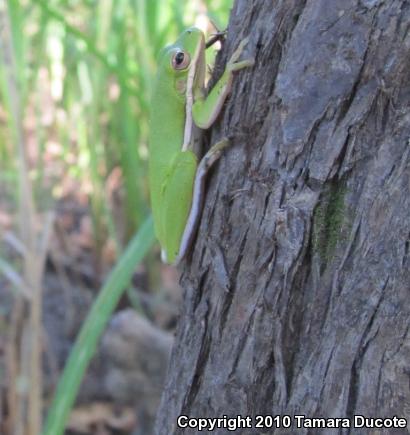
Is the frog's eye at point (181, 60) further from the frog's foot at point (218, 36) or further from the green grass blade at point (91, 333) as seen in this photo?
the green grass blade at point (91, 333)

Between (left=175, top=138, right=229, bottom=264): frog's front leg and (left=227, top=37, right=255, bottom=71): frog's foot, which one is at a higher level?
(left=227, top=37, right=255, bottom=71): frog's foot

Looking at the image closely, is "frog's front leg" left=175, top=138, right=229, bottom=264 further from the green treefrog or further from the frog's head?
the frog's head

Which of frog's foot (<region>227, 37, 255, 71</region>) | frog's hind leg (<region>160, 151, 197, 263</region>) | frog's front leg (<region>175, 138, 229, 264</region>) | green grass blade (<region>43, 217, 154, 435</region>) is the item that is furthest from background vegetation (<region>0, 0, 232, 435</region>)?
frog's foot (<region>227, 37, 255, 71</region>)

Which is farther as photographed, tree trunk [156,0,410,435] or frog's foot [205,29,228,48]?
frog's foot [205,29,228,48]

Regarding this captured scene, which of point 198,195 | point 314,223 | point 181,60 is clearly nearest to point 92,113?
point 181,60

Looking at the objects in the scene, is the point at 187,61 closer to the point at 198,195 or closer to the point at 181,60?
the point at 181,60

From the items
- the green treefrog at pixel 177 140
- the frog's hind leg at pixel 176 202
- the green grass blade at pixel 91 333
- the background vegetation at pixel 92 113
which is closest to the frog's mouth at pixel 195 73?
the green treefrog at pixel 177 140

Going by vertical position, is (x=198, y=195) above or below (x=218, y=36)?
below
